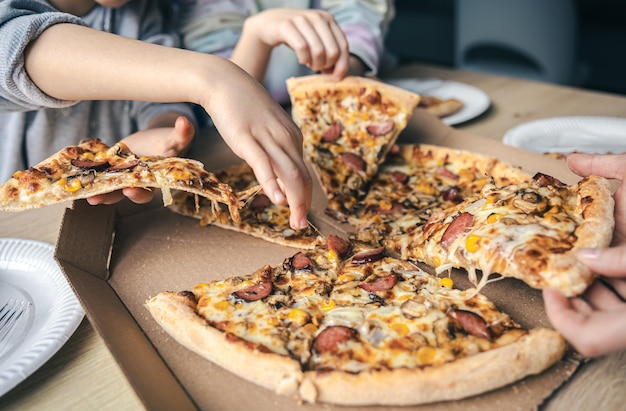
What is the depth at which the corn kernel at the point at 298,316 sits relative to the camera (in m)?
1.33

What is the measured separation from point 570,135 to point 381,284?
156cm

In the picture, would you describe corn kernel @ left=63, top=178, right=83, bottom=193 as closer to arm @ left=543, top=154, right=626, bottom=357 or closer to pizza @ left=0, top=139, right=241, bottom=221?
pizza @ left=0, top=139, right=241, bottom=221

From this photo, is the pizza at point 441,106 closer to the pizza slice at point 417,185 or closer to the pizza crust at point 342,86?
the pizza crust at point 342,86

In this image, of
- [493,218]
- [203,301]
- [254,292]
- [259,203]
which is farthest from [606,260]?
[259,203]

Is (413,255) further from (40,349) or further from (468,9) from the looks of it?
(468,9)

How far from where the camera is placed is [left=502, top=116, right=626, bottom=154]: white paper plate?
2.39 meters

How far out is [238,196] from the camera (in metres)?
1.78

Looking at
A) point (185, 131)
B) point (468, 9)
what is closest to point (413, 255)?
point (185, 131)

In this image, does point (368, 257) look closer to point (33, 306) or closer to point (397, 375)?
point (397, 375)

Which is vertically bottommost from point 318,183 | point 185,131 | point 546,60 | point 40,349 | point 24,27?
point 546,60

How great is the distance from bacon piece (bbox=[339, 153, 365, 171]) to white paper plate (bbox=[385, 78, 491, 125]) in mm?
721

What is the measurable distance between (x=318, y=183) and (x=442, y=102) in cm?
99

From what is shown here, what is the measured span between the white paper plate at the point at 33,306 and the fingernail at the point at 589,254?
1.20 metres

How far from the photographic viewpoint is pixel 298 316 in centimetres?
133
